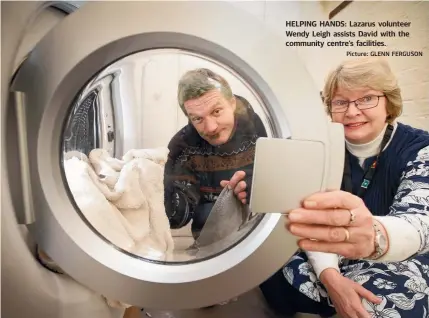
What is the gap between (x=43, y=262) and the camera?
79 centimetres

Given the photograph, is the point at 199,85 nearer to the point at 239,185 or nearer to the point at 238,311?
the point at 239,185

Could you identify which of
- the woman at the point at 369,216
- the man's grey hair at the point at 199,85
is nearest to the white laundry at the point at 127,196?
the man's grey hair at the point at 199,85

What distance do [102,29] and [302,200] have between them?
0.48 meters

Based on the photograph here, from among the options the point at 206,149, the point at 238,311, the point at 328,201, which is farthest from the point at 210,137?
the point at 238,311

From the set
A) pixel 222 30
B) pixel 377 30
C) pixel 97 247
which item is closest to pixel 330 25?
pixel 377 30

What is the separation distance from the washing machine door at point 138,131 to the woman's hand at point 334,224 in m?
0.03

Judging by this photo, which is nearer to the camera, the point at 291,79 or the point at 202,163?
the point at 291,79

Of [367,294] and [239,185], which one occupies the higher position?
[239,185]

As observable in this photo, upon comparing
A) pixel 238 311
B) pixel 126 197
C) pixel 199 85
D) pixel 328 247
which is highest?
pixel 199 85

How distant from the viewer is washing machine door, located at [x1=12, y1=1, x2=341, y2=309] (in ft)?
2.28

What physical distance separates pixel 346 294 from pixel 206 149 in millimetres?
401

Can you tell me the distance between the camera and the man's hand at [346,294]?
745 millimetres

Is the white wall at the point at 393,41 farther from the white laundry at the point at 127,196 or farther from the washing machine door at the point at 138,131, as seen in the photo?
the white laundry at the point at 127,196

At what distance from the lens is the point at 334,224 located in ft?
2.37
